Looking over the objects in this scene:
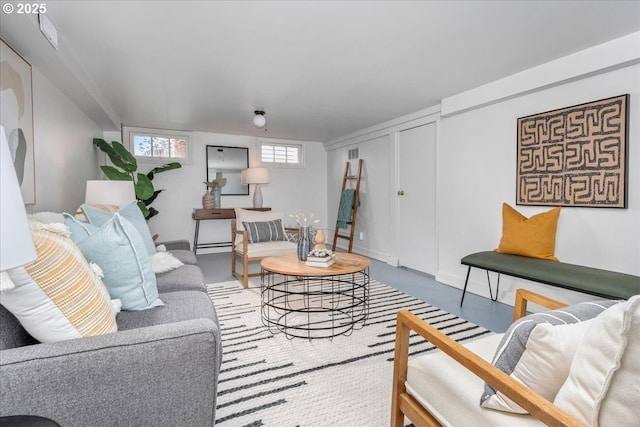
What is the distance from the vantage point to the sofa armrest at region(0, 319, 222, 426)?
826mm

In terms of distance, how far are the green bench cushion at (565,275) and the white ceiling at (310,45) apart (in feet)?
5.28

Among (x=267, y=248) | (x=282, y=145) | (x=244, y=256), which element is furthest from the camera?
(x=282, y=145)

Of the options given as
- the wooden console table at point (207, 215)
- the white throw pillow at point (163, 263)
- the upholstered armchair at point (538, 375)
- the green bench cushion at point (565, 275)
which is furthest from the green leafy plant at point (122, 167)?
the green bench cushion at point (565, 275)

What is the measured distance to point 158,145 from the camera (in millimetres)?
5180

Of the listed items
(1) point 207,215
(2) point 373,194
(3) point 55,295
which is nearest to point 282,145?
(1) point 207,215

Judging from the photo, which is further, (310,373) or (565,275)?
(565,275)

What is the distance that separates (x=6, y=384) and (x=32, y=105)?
221 centimetres

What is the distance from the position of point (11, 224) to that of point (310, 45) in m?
2.11

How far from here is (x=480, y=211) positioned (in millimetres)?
3273

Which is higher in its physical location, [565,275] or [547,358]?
A: [547,358]

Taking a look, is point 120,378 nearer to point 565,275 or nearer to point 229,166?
point 565,275

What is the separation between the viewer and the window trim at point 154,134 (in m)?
4.93

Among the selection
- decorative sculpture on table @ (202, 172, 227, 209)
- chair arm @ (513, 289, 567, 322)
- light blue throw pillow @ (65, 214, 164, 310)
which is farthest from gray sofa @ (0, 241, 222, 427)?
decorative sculpture on table @ (202, 172, 227, 209)

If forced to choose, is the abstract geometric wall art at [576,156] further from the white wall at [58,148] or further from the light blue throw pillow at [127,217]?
the white wall at [58,148]
